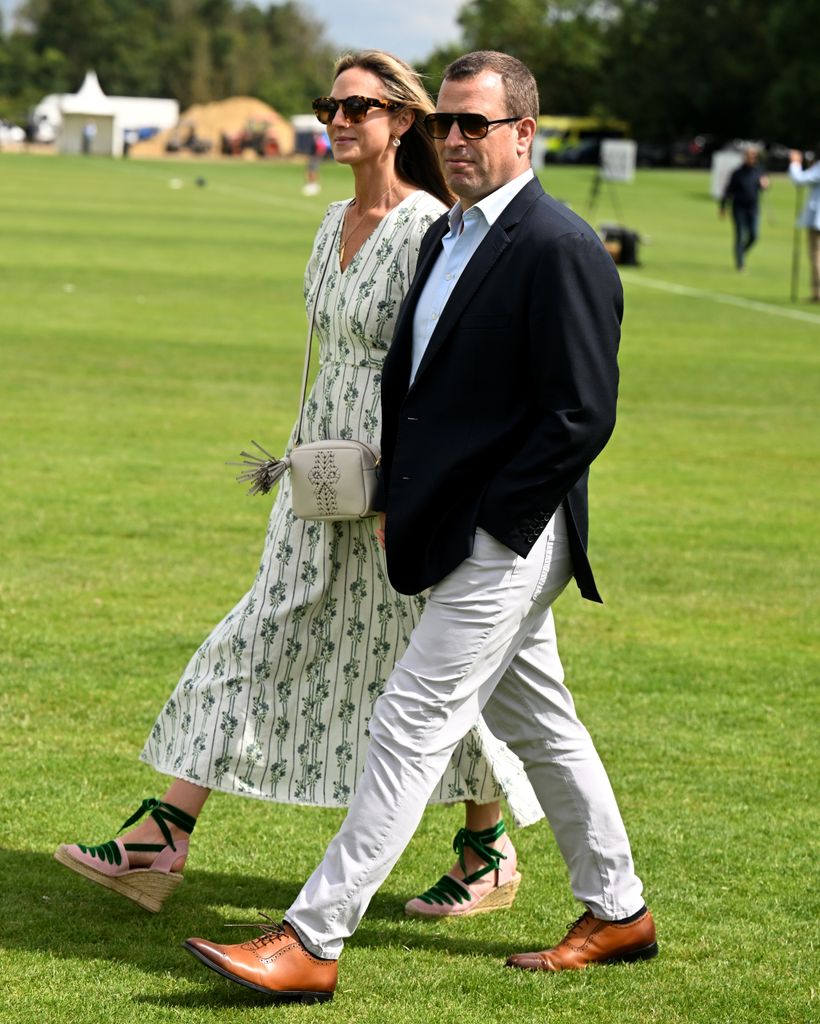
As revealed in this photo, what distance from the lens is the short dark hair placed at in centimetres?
409

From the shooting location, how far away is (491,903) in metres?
4.98

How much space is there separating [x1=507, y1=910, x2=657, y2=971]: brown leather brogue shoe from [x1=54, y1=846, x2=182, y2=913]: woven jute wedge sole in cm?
94

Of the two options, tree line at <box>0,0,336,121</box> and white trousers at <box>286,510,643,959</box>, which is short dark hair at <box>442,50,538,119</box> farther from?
tree line at <box>0,0,336,121</box>

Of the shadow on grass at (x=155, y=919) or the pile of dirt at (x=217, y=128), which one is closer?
the shadow on grass at (x=155, y=919)

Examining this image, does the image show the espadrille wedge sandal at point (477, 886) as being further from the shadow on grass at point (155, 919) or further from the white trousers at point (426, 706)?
the white trousers at point (426, 706)

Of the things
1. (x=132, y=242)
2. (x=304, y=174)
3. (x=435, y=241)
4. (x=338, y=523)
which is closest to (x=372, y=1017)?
(x=338, y=523)

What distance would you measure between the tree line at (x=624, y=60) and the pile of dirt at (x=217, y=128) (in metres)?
13.8

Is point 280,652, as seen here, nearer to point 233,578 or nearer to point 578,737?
point 578,737

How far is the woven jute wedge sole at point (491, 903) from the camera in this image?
492cm

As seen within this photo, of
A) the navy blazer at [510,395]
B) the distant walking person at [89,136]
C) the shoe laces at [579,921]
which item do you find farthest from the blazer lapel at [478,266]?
the distant walking person at [89,136]

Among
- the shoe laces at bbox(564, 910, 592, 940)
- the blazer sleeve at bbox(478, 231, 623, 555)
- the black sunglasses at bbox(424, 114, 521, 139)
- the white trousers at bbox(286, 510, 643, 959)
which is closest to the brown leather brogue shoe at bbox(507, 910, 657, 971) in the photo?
the shoe laces at bbox(564, 910, 592, 940)

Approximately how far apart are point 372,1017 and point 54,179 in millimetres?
63614

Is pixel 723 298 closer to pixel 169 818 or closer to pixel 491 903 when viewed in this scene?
pixel 491 903

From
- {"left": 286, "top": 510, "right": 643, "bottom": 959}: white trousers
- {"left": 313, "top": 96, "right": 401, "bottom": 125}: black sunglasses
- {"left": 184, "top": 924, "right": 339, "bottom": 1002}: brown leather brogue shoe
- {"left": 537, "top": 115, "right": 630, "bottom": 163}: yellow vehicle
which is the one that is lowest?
{"left": 184, "top": 924, "right": 339, "bottom": 1002}: brown leather brogue shoe
